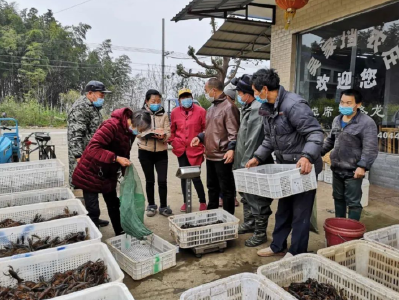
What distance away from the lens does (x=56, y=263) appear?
2.20 m

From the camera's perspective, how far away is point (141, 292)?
106 inches

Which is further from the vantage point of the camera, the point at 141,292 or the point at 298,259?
the point at 141,292

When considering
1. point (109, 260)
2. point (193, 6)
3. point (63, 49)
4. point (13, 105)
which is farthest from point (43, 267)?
point (63, 49)

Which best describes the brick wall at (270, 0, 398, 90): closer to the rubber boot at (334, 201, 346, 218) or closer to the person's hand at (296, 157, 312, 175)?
the rubber boot at (334, 201, 346, 218)

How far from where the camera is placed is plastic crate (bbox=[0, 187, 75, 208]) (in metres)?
3.31

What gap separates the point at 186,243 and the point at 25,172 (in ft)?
6.65

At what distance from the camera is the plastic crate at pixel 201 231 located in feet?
10.6

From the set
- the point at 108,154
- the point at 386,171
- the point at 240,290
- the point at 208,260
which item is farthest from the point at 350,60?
the point at 240,290

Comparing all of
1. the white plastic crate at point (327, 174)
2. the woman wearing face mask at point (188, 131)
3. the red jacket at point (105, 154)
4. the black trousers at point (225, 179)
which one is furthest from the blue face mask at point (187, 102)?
the white plastic crate at point (327, 174)

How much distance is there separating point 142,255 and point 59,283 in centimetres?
130

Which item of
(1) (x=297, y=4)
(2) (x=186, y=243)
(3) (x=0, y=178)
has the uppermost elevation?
(1) (x=297, y=4)

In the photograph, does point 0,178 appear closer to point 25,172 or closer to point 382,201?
point 25,172

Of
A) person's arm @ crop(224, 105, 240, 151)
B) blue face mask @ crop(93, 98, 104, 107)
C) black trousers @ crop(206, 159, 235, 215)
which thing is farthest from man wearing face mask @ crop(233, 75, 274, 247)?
blue face mask @ crop(93, 98, 104, 107)

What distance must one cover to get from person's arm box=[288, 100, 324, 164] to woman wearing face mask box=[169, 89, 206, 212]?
6.23 ft
